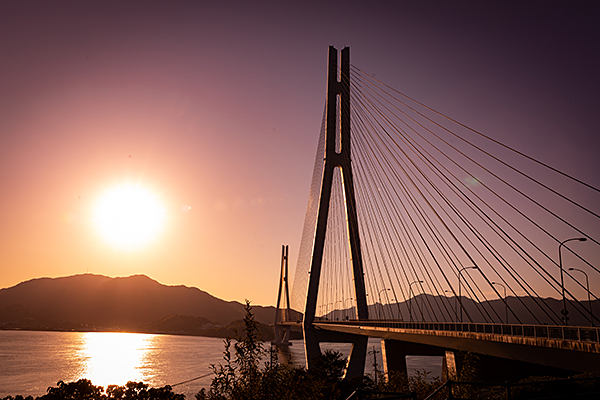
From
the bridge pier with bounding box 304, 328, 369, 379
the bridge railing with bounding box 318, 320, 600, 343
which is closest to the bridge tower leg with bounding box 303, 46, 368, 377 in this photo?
the bridge pier with bounding box 304, 328, 369, 379

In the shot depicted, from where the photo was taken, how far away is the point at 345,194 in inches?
1537

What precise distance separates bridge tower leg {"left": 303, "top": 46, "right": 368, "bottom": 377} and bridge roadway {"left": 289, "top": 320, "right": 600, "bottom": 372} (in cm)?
884

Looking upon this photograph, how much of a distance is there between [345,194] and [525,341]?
890 inches

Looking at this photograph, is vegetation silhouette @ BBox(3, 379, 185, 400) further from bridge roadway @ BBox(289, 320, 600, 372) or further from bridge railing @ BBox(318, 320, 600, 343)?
bridge roadway @ BBox(289, 320, 600, 372)

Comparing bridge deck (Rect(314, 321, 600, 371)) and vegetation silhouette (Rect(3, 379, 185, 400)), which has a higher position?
bridge deck (Rect(314, 321, 600, 371))

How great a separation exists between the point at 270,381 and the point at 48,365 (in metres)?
100

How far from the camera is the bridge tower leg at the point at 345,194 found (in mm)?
38500

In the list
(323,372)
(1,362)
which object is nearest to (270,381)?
(323,372)

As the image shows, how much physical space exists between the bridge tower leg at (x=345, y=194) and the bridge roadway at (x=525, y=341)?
8.84 metres

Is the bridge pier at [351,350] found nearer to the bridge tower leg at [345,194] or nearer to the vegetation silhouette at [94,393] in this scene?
the bridge tower leg at [345,194]

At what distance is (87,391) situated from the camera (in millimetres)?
30828

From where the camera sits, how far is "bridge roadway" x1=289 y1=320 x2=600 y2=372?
15352mm

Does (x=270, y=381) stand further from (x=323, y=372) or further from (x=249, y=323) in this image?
(x=323, y=372)

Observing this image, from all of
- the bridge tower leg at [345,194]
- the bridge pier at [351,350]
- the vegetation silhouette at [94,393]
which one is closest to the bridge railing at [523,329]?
the bridge tower leg at [345,194]
